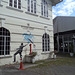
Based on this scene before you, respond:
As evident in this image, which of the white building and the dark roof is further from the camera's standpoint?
the dark roof

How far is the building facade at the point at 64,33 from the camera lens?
732 inches

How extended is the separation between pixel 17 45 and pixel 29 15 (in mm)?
3441

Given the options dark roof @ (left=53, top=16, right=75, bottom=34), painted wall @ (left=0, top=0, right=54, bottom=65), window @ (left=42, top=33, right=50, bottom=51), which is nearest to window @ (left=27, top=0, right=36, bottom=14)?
painted wall @ (left=0, top=0, right=54, bottom=65)

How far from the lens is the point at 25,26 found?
1009cm

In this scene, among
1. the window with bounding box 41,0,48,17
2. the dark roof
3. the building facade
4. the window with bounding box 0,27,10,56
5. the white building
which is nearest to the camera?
the window with bounding box 0,27,10,56

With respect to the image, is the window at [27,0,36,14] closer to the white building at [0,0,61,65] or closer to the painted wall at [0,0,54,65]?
the white building at [0,0,61,65]

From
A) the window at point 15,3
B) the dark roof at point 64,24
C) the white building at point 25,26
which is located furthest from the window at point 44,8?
the dark roof at point 64,24

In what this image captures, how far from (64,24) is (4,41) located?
14.8 meters

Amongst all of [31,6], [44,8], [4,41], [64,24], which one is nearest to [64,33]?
[64,24]

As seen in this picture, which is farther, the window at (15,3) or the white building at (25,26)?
the window at (15,3)

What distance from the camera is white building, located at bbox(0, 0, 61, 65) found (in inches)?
339

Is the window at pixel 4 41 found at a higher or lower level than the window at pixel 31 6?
lower

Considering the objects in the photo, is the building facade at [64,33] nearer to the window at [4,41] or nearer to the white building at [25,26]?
the white building at [25,26]

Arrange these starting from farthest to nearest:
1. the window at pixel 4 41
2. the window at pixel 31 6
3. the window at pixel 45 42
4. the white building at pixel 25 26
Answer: the window at pixel 45 42 < the window at pixel 31 6 < the white building at pixel 25 26 < the window at pixel 4 41
